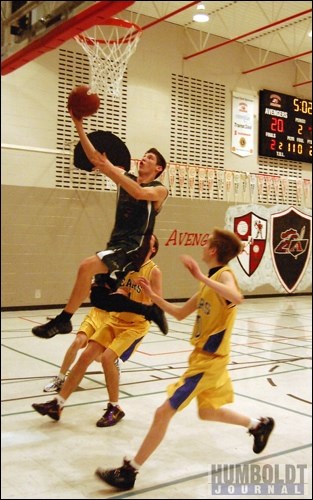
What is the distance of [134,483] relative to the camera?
108 inches

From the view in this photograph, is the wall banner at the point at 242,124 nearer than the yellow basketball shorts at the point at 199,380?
No

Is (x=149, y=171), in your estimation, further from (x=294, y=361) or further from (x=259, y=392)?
(x=294, y=361)

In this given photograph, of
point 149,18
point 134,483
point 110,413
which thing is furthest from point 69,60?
point 134,483

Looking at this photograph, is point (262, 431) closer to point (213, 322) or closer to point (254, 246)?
point (213, 322)

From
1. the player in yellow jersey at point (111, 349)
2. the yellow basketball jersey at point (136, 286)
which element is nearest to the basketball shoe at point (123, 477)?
the player in yellow jersey at point (111, 349)

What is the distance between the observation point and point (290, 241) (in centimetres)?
408

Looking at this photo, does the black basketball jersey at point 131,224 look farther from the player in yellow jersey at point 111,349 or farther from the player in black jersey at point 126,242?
the player in yellow jersey at point 111,349

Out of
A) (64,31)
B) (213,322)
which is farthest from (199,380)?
(64,31)

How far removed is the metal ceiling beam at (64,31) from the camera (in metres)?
2.06

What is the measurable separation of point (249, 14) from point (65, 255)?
510 cm

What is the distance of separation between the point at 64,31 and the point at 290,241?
2.39m

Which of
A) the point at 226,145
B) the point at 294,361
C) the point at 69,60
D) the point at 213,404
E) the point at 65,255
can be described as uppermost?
the point at 69,60

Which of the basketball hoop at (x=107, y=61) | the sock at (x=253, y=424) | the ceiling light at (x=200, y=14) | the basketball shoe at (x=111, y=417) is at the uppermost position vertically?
the basketball hoop at (x=107, y=61)

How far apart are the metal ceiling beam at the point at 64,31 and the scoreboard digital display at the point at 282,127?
4.08 ft
